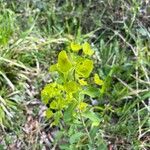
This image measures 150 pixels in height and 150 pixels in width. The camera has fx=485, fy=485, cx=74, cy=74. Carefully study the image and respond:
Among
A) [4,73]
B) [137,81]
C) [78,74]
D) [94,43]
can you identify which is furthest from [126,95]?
[78,74]

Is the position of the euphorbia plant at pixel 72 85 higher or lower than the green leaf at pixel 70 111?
higher

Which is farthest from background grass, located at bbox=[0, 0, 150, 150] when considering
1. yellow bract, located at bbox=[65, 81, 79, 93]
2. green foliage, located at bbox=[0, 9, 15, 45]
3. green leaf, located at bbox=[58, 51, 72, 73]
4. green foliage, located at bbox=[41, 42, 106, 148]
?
green leaf, located at bbox=[58, 51, 72, 73]

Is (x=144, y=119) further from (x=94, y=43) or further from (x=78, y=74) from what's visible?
(x=78, y=74)

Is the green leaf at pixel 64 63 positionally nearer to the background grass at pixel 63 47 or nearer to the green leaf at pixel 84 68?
the green leaf at pixel 84 68

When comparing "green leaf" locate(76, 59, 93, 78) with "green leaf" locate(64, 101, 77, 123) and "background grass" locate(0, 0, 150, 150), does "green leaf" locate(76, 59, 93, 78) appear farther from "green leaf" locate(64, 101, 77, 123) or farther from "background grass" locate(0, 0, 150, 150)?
"background grass" locate(0, 0, 150, 150)

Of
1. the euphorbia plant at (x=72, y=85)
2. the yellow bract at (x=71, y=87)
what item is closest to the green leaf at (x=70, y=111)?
the euphorbia plant at (x=72, y=85)

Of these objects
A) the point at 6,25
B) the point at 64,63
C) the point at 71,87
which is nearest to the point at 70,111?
the point at 71,87
